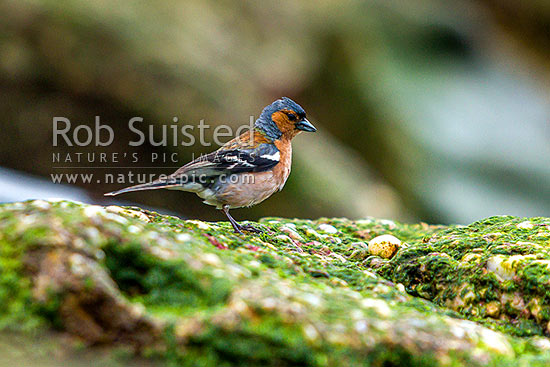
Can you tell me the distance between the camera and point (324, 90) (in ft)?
46.1

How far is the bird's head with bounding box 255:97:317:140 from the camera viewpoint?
5809mm

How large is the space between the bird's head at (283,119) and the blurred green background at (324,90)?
4.51 meters

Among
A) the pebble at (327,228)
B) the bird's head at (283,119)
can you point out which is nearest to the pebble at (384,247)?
the pebble at (327,228)

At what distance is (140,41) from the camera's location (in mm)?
10383

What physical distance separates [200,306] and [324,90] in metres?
11.9

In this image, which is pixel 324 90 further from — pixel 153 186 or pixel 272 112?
pixel 153 186

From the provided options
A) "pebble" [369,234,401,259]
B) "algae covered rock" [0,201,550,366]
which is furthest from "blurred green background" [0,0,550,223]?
"algae covered rock" [0,201,550,366]

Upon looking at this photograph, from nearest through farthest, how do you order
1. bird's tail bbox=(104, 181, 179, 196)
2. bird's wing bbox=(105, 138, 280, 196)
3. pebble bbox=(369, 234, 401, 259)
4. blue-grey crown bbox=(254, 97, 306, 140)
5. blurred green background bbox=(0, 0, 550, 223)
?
pebble bbox=(369, 234, 401, 259)
bird's tail bbox=(104, 181, 179, 196)
bird's wing bbox=(105, 138, 280, 196)
blue-grey crown bbox=(254, 97, 306, 140)
blurred green background bbox=(0, 0, 550, 223)

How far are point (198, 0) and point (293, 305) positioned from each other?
11818 mm

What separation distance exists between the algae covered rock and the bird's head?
2.70 m

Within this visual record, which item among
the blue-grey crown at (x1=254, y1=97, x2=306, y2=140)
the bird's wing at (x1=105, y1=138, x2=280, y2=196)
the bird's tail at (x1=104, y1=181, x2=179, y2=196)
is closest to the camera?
the bird's tail at (x1=104, y1=181, x2=179, y2=196)

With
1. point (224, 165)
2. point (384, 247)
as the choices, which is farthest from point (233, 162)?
point (384, 247)

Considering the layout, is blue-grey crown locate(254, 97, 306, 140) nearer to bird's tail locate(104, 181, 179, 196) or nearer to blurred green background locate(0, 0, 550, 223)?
bird's tail locate(104, 181, 179, 196)

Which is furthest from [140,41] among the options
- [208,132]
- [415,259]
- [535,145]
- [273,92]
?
[535,145]
